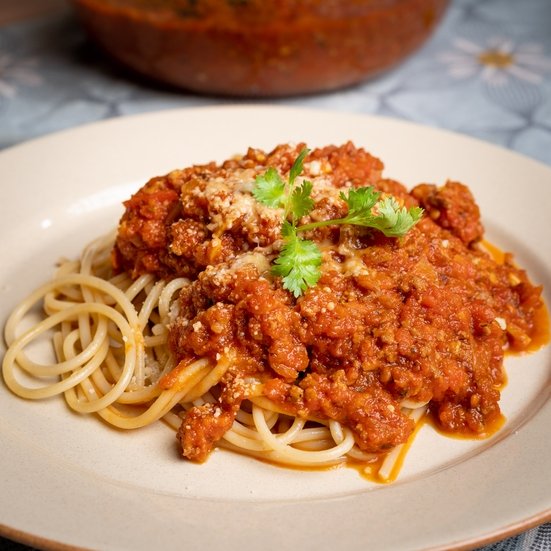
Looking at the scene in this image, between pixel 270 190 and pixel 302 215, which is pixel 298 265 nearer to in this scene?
pixel 302 215

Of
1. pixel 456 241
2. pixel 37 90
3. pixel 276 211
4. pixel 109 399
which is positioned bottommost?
pixel 37 90

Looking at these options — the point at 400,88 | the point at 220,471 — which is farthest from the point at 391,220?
the point at 400,88

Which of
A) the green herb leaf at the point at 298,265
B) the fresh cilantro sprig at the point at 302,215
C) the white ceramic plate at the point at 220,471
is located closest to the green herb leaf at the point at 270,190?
the fresh cilantro sprig at the point at 302,215

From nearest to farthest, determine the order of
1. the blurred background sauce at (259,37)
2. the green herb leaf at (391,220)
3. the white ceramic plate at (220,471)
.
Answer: the white ceramic plate at (220,471) → the green herb leaf at (391,220) → the blurred background sauce at (259,37)

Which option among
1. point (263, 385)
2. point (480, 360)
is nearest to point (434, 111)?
point (480, 360)

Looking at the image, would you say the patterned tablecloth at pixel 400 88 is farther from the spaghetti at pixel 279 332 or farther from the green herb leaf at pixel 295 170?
the green herb leaf at pixel 295 170

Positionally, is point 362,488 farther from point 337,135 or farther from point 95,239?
point 337,135

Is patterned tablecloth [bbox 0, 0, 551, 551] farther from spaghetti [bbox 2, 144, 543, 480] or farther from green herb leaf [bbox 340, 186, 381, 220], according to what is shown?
green herb leaf [bbox 340, 186, 381, 220]
